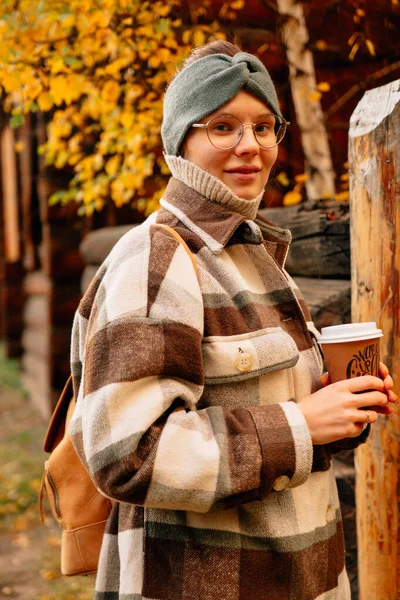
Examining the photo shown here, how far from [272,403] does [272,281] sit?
0.33 m

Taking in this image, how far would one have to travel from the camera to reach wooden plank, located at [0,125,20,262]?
10797 mm

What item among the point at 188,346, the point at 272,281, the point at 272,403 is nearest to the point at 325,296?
the point at 272,281

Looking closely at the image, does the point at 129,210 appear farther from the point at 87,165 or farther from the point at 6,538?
the point at 6,538

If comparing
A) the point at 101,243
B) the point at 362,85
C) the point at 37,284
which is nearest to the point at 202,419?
the point at 362,85

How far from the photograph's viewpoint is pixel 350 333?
1638 mm

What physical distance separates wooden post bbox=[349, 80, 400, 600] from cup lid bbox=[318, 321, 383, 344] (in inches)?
20.5

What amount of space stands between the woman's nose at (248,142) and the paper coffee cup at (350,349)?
0.48 meters

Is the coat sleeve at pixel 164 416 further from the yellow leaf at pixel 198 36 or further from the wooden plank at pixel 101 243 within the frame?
the wooden plank at pixel 101 243

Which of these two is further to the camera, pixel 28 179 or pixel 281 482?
pixel 28 179

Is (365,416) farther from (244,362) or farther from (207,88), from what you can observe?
(207,88)

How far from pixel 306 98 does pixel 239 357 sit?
298 cm

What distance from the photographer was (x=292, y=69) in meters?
4.16

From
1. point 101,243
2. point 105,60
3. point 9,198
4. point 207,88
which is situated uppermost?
point 105,60

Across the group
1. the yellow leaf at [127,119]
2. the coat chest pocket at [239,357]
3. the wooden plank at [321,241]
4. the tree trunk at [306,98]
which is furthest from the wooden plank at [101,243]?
the coat chest pocket at [239,357]
